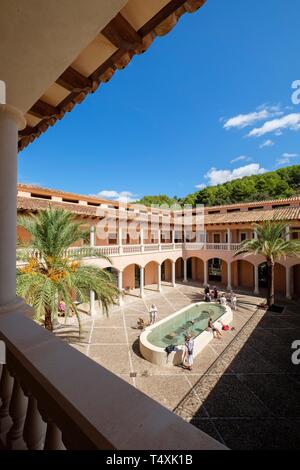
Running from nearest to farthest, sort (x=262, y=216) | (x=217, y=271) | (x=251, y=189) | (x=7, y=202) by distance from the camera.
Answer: (x=7, y=202)
(x=262, y=216)
(x=217, y=271)
(x=251, y=189)

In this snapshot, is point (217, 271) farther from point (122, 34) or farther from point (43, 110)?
point (122, 34)

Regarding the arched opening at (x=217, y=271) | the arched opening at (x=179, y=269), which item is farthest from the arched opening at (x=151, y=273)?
the arched opening at (x=217, y=271)

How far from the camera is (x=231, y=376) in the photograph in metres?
8.48

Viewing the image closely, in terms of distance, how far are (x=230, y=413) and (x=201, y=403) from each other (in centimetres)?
84

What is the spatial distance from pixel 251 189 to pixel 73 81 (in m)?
52.1

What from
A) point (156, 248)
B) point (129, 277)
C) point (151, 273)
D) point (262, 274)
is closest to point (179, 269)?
point (151, 273)

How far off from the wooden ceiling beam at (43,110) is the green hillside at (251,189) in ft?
155

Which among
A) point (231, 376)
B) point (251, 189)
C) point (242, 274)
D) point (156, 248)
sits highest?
point (251, 189)

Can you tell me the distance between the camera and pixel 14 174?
2.77m

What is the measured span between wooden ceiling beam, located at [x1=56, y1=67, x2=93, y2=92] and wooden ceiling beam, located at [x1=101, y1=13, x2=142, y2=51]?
68 cm

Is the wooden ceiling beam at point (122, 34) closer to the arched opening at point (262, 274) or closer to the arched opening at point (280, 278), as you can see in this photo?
the arched opening at point (280, 278)

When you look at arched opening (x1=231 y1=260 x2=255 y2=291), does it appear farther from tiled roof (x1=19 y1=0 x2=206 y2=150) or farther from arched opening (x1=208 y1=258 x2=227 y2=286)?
tiled roof (x1=19 y1=0 x2=206 y2=150)

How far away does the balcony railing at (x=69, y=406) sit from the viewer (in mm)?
953

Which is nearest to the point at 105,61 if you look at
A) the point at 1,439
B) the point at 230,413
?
the point at 1,439
